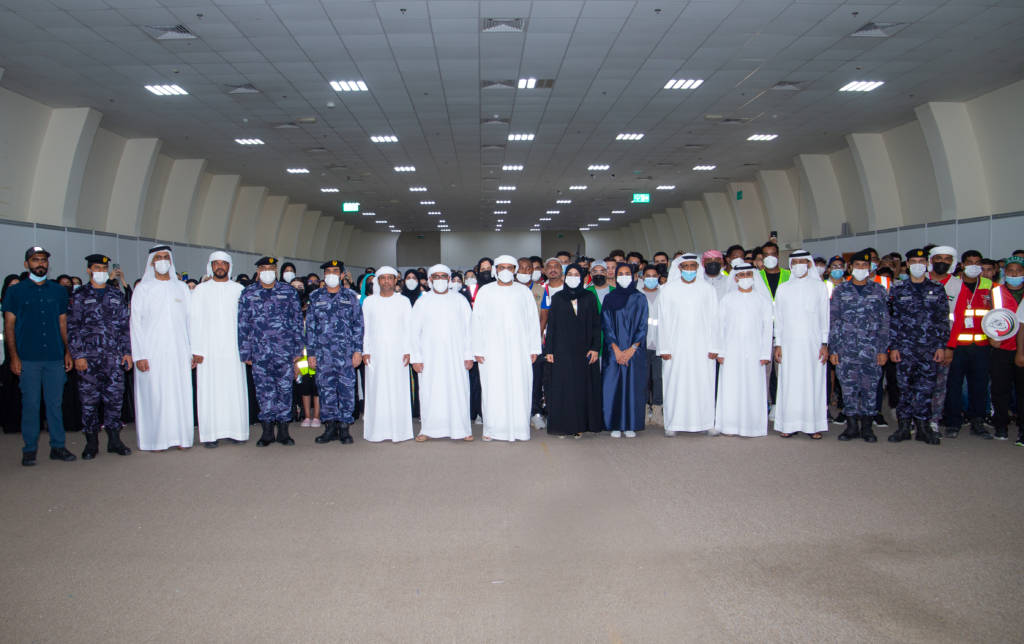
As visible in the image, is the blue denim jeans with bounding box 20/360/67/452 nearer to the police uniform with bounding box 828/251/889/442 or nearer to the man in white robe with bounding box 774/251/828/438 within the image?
the man in white robe with bounding box 774/251/828/438

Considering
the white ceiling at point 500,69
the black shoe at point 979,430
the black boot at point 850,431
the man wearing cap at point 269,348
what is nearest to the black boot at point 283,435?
the man wearing cap at point 269,348

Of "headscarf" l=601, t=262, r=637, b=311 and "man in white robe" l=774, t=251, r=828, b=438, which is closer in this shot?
"man in white robe" l=774, t=251, r=828, b=438

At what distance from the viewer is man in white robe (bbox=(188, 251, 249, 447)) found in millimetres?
6605

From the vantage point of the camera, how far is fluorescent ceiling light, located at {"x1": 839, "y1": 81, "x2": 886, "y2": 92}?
38.8ft

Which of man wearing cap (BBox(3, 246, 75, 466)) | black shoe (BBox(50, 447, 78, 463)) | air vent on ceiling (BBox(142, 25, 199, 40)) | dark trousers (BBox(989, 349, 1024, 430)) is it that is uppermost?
air vent on ceiling (BBox(142, 25, 199, 40))

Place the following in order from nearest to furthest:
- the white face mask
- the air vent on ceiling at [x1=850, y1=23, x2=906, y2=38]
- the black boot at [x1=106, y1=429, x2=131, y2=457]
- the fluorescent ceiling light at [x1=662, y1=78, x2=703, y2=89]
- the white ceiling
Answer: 1. the black boot at [x1=106, y1=429, x2=131, y2=457]
2. the white face mask
3. the white ceiling
4. the air vent on ceiling at [x1=850, y1=23, x2=906, y2=38]
5. the fluorescent ceiling light at [x1=662, y1=78, x2=703, y2=89]

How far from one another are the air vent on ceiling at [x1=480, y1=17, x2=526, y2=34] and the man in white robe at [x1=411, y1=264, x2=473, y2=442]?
3988 millimetres

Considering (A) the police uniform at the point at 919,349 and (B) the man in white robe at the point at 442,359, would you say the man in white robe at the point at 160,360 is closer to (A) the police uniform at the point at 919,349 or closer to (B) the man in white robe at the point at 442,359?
(B) the man in white robe at the point at 442,359

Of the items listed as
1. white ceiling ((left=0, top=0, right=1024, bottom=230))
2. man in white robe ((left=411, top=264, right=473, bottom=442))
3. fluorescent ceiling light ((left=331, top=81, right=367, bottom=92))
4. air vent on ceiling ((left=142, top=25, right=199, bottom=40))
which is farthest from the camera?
fluorescent ceiling light ((left=331, top=81, right=367, bottom=92))

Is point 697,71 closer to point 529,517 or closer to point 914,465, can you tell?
point 914,465

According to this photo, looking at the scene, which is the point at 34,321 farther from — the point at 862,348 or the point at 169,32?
the point at 862,348

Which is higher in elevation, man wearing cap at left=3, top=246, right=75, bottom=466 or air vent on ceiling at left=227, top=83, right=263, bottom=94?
air vent on ceiling at left=227, top=83, right=263, bottom=94

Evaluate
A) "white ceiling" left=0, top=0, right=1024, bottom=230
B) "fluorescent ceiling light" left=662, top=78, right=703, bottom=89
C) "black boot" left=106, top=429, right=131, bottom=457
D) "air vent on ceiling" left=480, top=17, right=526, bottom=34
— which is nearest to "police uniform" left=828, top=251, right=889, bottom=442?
"white ceiling" left=0, top=0, right=1024, bottom=230

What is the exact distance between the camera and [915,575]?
337 centimetres
